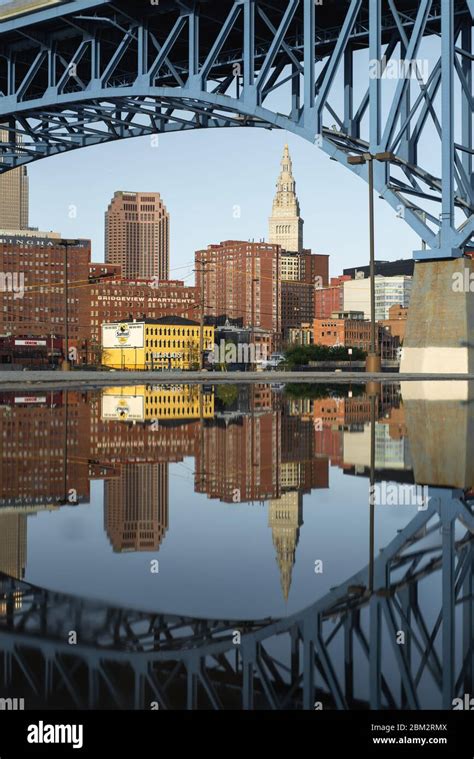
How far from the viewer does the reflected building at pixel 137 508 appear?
5.25 metres

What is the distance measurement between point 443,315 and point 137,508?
81.6 ft

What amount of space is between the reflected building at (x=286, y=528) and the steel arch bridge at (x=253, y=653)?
0.34 m

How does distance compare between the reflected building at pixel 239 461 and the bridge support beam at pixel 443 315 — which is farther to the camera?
the bridge support beam at pixel 443 315

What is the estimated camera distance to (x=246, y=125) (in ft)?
116

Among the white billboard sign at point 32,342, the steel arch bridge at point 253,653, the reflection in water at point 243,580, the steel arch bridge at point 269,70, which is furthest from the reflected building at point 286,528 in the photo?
the white billboard sign at point 32,342

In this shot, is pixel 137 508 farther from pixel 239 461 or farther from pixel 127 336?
pixel 127 336

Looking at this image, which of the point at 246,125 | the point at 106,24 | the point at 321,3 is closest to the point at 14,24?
the point at 106,24

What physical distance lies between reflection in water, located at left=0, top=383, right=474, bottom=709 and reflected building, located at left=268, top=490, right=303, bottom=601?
18 mm

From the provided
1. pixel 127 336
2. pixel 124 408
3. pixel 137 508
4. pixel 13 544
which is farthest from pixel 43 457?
pixel 127 336

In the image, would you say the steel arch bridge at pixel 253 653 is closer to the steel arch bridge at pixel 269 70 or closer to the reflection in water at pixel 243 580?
the reflection in water at pixel 243 580

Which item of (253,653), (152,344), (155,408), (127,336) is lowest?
(253,653)

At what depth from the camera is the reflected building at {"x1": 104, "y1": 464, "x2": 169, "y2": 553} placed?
5246 millimetres

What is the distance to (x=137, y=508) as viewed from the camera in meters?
6.38

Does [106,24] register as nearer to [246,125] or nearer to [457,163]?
[246,125]
